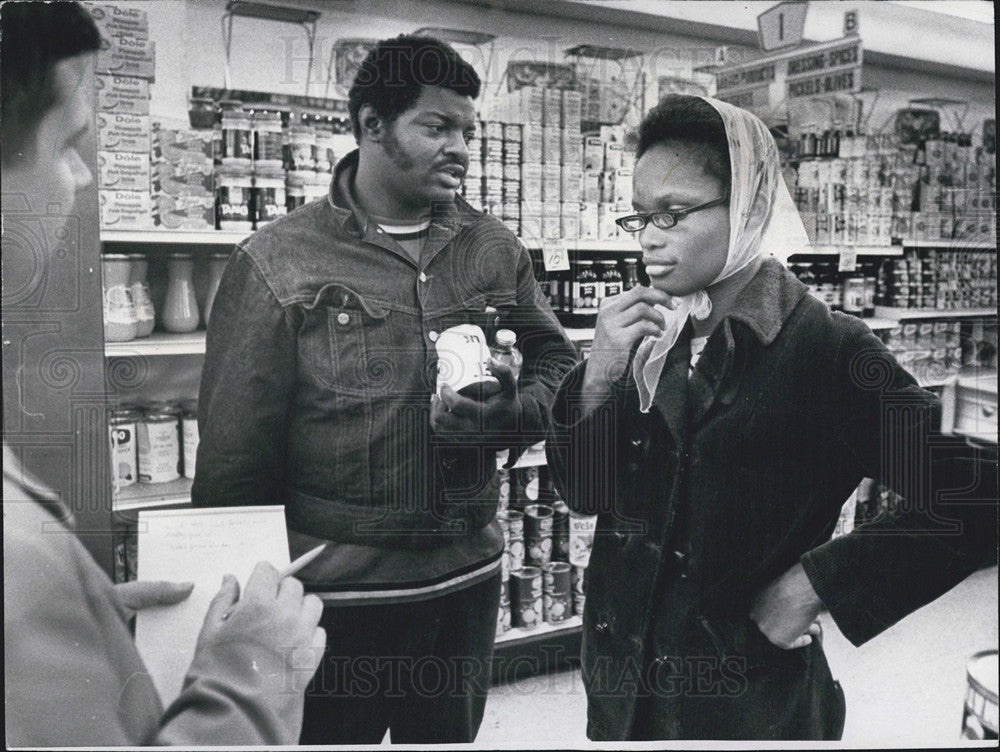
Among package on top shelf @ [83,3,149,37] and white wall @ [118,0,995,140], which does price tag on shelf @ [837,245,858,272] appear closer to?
white wall @ [118,0,995,140]

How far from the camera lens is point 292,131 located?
5.18 ft

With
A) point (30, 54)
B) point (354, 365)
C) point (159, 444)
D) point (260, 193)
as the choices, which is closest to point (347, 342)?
point (354, 365)

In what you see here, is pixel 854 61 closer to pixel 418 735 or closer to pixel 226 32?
pixel 226 32

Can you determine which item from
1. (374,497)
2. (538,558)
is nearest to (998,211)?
(538,558)

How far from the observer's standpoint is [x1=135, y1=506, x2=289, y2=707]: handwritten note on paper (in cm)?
152

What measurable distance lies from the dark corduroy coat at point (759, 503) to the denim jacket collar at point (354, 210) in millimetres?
381

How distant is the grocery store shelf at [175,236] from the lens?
1.55 meters

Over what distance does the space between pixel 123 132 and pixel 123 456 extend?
644 millimetres

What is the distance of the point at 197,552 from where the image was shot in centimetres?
153

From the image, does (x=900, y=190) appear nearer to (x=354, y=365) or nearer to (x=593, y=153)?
(x=593, y=153)

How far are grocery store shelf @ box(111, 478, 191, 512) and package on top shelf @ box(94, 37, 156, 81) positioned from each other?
81cm

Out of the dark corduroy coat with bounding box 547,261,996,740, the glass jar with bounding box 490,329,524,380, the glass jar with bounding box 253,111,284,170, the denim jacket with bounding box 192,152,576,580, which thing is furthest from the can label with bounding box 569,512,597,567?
the glass jar with bounding box 253,111,284,170

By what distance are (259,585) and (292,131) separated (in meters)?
0.90

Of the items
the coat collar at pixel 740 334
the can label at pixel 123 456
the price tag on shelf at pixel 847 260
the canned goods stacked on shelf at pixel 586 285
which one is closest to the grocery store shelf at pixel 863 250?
the price tag on shelf at pixel 847 260
